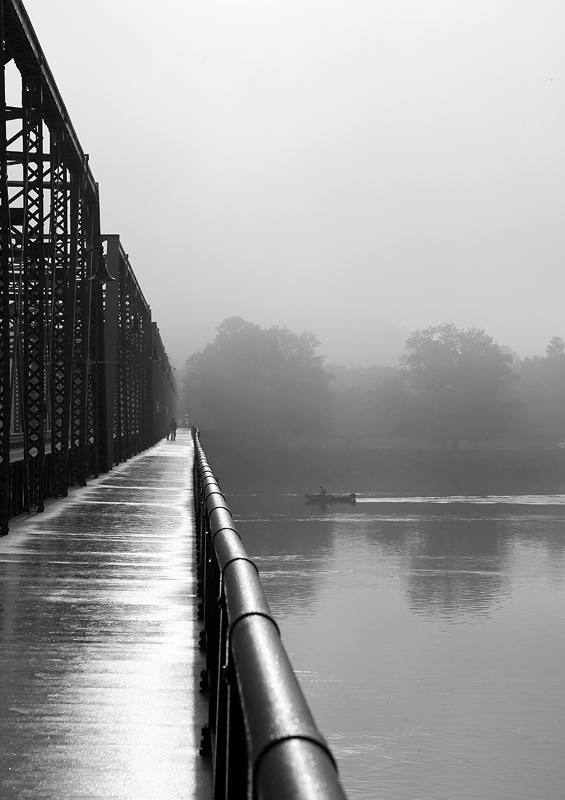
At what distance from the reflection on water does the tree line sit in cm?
7652

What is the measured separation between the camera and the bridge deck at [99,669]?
17.8 ft

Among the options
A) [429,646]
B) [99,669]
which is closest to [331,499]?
[429,646]

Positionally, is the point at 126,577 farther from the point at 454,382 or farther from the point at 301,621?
the point at 454,382

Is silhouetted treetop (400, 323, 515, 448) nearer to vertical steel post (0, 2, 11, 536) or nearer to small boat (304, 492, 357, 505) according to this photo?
small boat (304, 492, 357, 505)

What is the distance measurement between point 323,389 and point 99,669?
145213 mm

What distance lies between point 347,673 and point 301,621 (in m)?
6.00

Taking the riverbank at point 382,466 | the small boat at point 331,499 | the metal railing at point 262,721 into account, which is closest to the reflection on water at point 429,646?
the small boat at point 331,499

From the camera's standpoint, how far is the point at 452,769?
25.2m

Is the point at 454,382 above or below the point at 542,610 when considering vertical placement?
above

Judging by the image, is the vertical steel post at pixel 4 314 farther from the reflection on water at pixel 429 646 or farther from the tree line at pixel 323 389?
the tree line at pixel 323 389

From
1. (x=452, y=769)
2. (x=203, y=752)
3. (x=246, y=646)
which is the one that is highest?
(x=246, y=646)

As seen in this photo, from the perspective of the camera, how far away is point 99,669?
7738 mm

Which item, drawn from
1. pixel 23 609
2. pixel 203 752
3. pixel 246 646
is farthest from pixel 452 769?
pixel 246 646

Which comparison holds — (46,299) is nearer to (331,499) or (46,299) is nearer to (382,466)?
(331,499)
